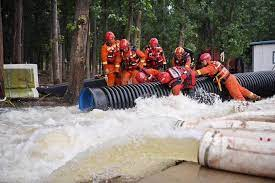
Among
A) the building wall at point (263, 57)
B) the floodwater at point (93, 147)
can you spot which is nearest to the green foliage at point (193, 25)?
the building wall at point (263, 57)

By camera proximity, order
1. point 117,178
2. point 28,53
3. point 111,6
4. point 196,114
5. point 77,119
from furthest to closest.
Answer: point 28,53 < point 111,6 < point 196,114 < point 77,119 < point 117,178

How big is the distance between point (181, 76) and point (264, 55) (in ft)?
41.8

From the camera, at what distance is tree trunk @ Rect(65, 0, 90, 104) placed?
9.42 meters

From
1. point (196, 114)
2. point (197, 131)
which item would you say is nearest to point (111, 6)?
point (196, 114)

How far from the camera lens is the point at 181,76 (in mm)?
8789

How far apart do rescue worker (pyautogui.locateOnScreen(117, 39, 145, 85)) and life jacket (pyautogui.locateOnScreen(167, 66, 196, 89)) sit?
163 centimetres

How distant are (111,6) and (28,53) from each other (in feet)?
44.2

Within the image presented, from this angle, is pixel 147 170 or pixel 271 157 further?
pixel 147 170

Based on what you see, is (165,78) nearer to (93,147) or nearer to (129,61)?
(129,61)

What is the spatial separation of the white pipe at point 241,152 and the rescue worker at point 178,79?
5249 millimetres

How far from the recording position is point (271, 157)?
312 cm

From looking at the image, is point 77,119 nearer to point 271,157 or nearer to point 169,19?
point 271,157

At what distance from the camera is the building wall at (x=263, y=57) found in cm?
1997

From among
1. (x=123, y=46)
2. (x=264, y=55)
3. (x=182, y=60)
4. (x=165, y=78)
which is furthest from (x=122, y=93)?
(x=264, y=55)
